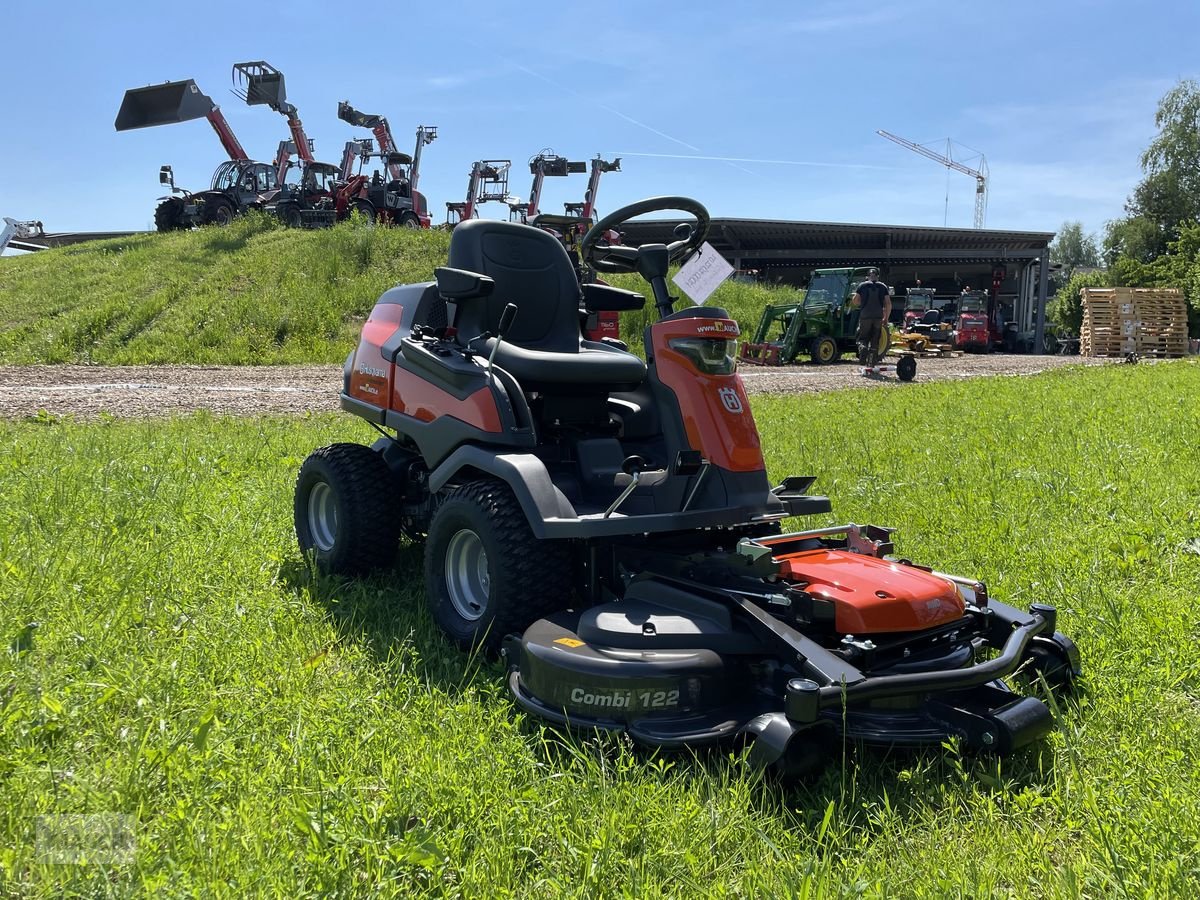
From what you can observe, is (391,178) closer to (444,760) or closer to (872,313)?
(872,313)

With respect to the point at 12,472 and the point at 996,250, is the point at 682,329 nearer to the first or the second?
the point at 12,472

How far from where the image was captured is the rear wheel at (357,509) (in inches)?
149

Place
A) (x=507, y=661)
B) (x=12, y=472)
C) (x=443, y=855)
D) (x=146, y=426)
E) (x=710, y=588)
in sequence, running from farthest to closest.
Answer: (x=146, y=426) < (x=12, y=472) < (x=507, y=661) < (x=710, y=588) < (x=443, y=855)

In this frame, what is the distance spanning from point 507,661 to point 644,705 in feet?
2.04

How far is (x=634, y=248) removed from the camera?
11.5ft

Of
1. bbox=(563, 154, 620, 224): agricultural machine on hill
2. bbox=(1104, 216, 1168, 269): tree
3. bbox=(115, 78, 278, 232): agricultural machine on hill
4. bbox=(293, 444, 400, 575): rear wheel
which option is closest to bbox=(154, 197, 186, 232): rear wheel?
bbox=(115, 78, 278, 232): agricultural machine on hill

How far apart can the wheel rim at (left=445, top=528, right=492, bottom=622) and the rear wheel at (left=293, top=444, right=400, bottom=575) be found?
670 millimetres

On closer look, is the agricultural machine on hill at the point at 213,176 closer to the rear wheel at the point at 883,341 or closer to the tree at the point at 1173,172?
the rear wheel at the point at 883,341

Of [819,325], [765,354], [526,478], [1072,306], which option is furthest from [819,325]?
[1072,306]

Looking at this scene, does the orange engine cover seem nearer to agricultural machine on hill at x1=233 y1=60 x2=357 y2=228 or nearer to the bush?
agricultural machine on hill at x1=233 y1=60 x2=357 y2=228

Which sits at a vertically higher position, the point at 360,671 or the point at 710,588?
the point at 710,588

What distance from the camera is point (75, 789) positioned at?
2.07m

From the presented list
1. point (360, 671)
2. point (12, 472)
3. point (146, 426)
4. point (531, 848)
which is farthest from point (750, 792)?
point (146, 426)

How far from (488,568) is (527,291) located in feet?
4.62
